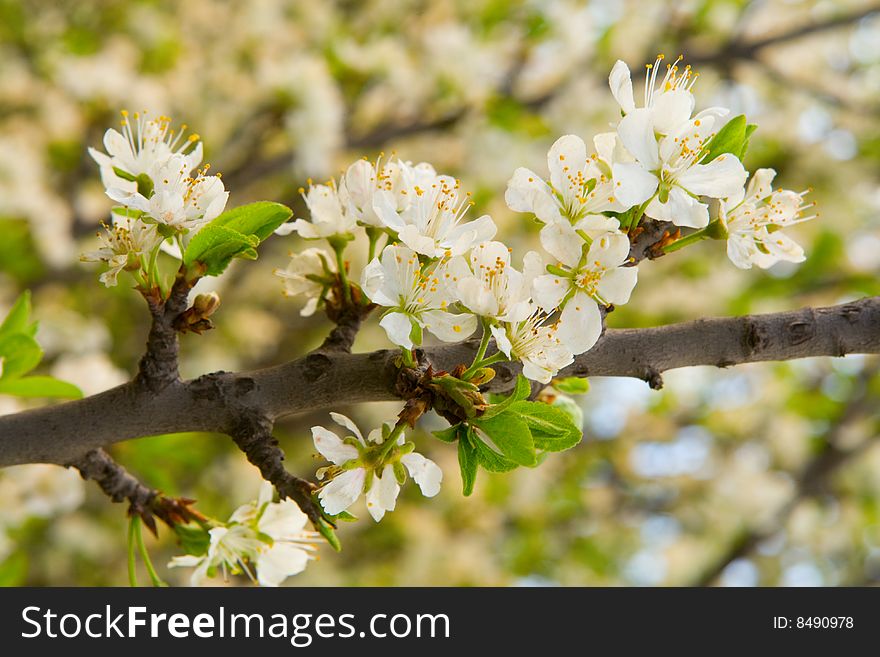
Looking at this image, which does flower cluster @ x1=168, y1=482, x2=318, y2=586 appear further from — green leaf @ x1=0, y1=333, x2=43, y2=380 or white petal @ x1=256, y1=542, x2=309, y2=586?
green leaf @ x1=0, y1=333, x2=43, y2=380

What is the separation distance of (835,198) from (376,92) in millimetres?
1407

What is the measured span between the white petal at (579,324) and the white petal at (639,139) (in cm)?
9

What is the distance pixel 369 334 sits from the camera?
2584 millimetres

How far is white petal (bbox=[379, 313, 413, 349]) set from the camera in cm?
52

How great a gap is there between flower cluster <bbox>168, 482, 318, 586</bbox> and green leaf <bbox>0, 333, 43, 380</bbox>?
207 millimetres

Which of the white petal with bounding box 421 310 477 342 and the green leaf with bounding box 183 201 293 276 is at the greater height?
the green leaf with bounding box 183 201 293 276

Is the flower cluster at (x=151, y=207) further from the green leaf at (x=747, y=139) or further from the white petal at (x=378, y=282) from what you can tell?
the green leaf at (x=747, y=139)

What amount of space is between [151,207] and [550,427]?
29 centimetres

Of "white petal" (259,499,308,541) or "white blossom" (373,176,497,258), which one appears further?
"white petal" (259,499,308,541)

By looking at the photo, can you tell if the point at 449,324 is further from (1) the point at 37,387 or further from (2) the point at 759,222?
(1) the point at 37,387

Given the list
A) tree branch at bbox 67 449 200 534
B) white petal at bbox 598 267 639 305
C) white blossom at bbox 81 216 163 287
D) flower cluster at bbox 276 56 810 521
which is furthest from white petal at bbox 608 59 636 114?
tree branch at bbox 67 449 200 534

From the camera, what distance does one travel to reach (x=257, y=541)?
68 centimetres

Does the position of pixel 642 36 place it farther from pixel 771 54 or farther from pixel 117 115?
pixel 117 115

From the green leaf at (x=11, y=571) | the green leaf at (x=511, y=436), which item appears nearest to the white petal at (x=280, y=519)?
the green leaf at (x=511, y=436)
